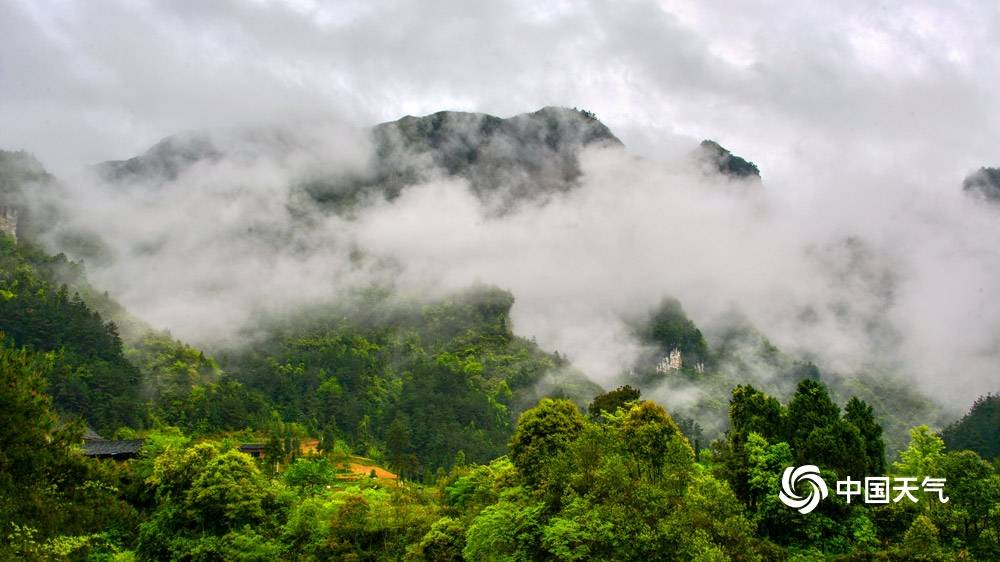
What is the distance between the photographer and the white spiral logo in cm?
4291

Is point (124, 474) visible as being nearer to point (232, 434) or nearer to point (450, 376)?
point (232, 434)

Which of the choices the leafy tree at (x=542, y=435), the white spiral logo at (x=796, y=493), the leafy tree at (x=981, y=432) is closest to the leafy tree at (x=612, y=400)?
the leafy tree at (x=542, y=435)

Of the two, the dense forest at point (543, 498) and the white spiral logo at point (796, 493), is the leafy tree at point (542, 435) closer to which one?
the dense forest at point (543, 498)

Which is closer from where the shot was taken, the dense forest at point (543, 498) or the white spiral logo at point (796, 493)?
the dense forest at point (543, 498)

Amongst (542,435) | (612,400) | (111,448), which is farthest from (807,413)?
(111,448)

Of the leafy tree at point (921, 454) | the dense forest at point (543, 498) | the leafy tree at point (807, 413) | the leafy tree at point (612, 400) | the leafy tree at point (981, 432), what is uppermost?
the leafy tree at point (981, 432)

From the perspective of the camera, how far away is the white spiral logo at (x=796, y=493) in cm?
4291

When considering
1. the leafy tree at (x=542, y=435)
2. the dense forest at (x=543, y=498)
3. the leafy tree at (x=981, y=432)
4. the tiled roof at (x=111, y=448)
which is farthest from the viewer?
the leafy tree at (x=981, y=432)

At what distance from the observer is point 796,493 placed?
43.4 metres

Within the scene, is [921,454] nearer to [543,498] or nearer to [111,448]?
[543,498]

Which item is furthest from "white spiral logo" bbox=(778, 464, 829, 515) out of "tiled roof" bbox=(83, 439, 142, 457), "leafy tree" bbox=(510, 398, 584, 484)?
"tiled roof" bbox=(83, 439, 142, 457)

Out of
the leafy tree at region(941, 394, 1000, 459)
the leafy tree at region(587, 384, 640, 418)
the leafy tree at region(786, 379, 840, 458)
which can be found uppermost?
the leafy tree at region(941, 394, 1000, 459)

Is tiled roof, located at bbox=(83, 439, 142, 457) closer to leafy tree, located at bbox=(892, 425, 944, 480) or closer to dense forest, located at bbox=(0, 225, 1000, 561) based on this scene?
dense forest, located at bbox=(0, 225, 1000, 561)

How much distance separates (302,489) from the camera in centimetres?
6588
